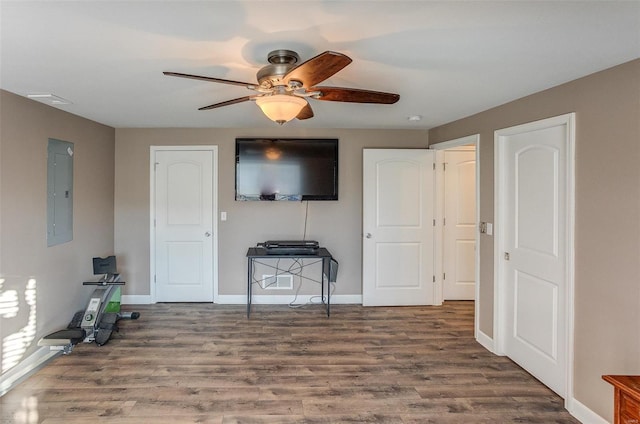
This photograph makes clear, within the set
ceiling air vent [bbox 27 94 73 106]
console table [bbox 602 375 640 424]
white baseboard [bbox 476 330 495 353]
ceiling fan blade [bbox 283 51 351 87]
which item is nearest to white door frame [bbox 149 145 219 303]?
ceiling air vent [bbox 27 94 73 106]

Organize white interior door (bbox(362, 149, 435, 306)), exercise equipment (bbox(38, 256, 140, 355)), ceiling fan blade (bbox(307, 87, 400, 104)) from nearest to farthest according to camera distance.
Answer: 1. ceiling fan blade (bbox(307, 87, 400, 104))
2. exercise equipment (bbox(38, 256, 140, 355))
3. white interior door (bbox(362, 149, 435, 306))

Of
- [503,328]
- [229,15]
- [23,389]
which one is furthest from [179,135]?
[503,328]

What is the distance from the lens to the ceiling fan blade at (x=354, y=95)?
2004mm

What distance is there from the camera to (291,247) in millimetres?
4156

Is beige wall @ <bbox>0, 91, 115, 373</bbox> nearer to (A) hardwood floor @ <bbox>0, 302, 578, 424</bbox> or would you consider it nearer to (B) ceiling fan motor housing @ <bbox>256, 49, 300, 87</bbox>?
(A) hardwood floor @ <bbox>0, 302, 578, 424</bbox>

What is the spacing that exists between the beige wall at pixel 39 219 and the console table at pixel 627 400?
3999 mm

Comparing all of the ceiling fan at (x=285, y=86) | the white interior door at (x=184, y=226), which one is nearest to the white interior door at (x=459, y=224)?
the ceiling fan at (x=285, y=86)

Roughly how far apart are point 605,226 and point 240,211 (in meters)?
3.68

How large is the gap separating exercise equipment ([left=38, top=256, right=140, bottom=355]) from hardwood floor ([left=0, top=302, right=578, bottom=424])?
0.35 feet

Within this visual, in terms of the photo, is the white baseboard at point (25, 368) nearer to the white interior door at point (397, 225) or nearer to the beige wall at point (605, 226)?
the white interior door at point (397, 225)

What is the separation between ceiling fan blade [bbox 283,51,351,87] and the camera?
1.48 m

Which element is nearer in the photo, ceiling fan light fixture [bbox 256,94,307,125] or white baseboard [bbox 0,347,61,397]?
ceiling fan light fixture [bbox 256,94,307,125]

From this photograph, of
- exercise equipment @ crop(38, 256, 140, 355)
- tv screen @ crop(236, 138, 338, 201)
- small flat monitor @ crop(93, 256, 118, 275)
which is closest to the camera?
exercise equipment @ crop(38, 256, 140, 355)

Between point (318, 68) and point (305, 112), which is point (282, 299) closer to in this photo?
point (305, 112)
